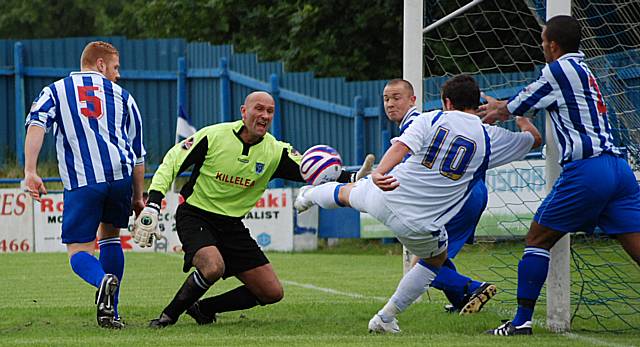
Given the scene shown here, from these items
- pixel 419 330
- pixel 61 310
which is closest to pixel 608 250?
pixel 419 330

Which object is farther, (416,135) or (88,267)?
(88,267)

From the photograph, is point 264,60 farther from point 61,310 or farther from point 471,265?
point 61,310

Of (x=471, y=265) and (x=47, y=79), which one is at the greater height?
(x=47, y=79)

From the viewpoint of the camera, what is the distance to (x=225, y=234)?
7996 millimetres

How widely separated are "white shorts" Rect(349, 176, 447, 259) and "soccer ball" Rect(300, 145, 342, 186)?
1.89 feet

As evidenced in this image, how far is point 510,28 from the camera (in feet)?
44.0

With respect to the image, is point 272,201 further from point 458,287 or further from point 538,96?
point 538,96

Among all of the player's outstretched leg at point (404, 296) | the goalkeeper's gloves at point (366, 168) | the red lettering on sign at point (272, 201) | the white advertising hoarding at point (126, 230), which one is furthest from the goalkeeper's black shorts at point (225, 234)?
the red lettering on sign at point (272, 201)

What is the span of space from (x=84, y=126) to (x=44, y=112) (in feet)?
0.92

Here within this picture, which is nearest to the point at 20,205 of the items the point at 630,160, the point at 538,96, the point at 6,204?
the point at 6,204

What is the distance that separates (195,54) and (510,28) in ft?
35.2

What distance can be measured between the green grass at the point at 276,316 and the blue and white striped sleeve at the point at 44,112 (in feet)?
4.56

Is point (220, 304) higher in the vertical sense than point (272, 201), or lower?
higher

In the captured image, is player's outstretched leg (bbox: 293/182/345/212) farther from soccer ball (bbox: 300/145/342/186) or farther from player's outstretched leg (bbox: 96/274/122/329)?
player's outstretched leg (bbox: 96/274/122/329)
